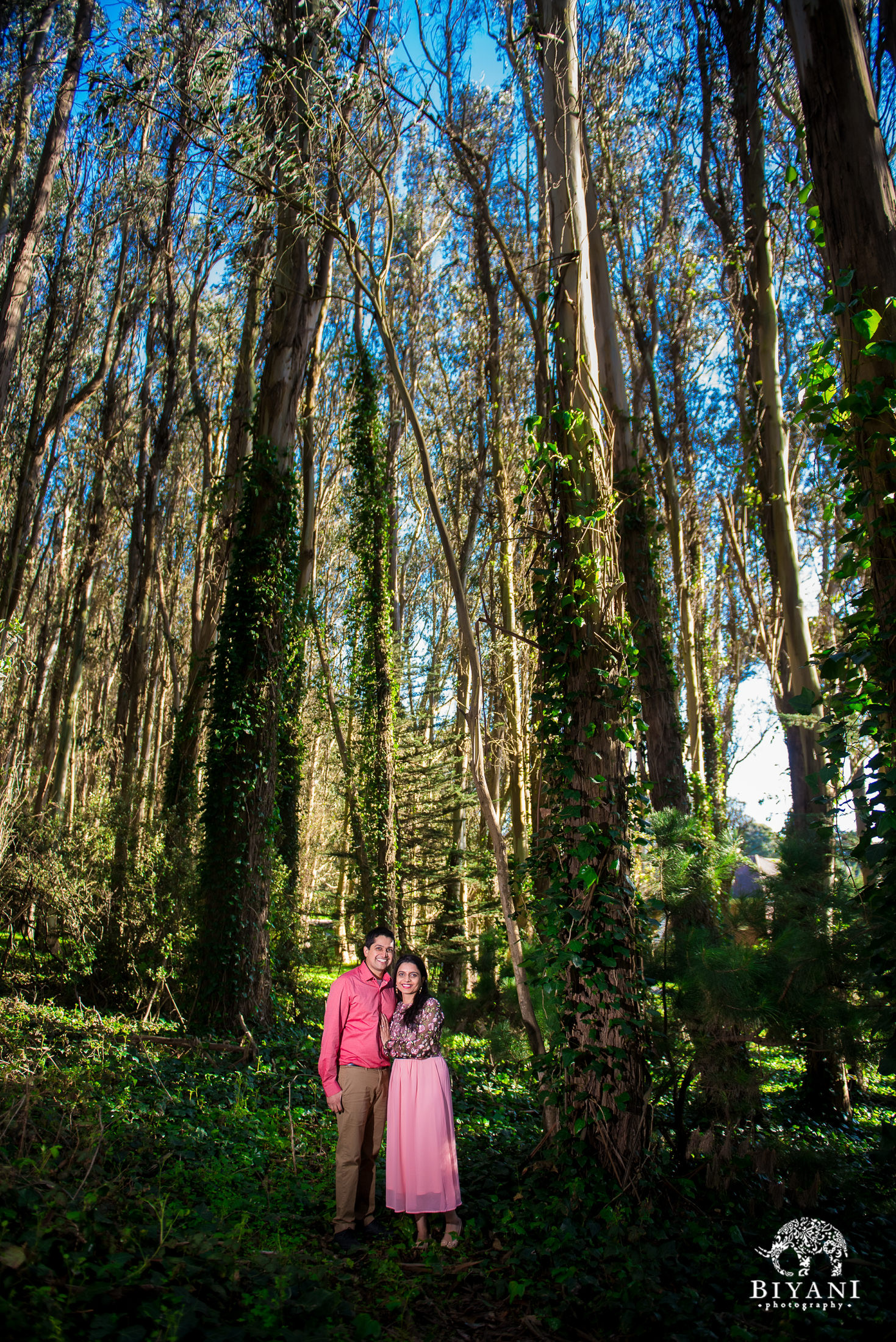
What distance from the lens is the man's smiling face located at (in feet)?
14.4

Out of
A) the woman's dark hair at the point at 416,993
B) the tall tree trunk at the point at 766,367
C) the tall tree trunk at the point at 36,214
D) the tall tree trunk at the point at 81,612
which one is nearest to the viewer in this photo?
the woman's dark hair at the point at 416,993

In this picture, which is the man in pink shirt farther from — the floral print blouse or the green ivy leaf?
the green ivy leaf

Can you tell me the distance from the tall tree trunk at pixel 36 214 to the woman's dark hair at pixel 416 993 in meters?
8.53

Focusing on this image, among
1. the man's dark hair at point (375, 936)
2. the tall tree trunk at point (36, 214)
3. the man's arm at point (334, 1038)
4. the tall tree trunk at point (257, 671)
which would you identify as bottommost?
the man's arm at point (334, 1038)

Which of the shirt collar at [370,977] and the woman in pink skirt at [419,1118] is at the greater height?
the shirt collar at [370,977]

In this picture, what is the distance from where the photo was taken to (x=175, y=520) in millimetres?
20891

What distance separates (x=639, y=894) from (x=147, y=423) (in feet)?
51.0

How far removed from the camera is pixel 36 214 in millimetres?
9789

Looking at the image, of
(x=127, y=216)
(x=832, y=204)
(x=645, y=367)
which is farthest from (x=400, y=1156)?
(x=127, y=216)

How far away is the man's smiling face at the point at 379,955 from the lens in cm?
438

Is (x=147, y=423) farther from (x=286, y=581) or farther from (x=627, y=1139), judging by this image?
(x=627, y=1139)

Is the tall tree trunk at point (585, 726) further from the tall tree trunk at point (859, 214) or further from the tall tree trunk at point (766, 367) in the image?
the tall tree trunk at point (766, 367)

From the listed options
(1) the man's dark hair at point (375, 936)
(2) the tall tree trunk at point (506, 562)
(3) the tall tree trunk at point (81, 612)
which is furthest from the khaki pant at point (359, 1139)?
(3) the tall tree trunk at point (81, 612)

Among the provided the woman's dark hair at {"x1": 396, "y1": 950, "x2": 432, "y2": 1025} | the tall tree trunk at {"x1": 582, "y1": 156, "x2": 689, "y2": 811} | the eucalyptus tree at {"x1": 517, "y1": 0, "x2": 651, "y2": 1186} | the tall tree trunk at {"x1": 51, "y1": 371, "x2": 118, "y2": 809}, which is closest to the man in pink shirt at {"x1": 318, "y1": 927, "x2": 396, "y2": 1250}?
the woman's dark hair at {"x1": 396, "y1": 950, "x2": 432, "y2": 1025}
